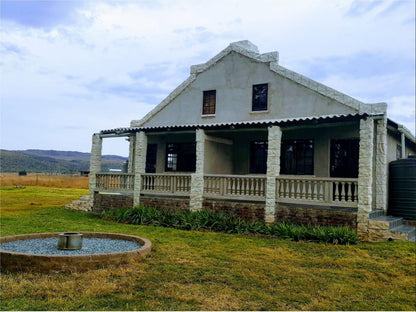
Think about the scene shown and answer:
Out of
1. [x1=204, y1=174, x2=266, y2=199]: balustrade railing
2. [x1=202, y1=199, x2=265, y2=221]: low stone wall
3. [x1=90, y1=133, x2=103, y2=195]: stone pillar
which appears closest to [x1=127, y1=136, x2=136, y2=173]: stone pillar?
[x1=90, y1=133, x2=103, y2=195]: stone pillar

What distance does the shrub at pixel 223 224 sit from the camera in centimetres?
1178

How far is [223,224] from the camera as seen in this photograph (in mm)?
13984

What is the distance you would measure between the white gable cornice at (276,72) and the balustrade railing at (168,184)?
15.2 feet

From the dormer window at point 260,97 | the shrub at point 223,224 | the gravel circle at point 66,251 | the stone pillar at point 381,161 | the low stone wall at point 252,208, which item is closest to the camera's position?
the gravel circle at point 66,251

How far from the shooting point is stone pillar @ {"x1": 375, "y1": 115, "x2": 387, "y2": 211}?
540 inches

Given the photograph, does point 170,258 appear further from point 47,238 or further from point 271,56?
point 271,56

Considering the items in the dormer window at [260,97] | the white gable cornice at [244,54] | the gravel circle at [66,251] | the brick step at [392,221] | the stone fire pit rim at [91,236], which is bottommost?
the gravel circle at [66,251]

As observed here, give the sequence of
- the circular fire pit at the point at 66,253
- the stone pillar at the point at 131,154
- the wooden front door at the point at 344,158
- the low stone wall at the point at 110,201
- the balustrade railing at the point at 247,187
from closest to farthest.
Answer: the circular fire pit at the point at 66,253
the balustrade railing at the point at 247,187
the wooden front door at the point at 344,158
the low stone wall at the point at 110,201
the stone pillar at the point at 131,154

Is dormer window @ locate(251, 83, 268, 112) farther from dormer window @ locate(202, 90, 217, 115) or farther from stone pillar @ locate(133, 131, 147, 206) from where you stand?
stone pillar @ locate(133, 131, 147, 206)

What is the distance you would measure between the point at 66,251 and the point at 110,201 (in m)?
9.67

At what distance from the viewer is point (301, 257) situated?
9.76m

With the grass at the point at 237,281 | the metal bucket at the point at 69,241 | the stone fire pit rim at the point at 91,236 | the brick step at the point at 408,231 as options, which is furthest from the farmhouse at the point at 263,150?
the metal bucket at the point at 69,241

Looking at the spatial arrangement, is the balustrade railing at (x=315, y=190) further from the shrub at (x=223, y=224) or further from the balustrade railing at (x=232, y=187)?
the shrub at (x=223, y=224)

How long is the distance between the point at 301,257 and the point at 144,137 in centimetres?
1006
